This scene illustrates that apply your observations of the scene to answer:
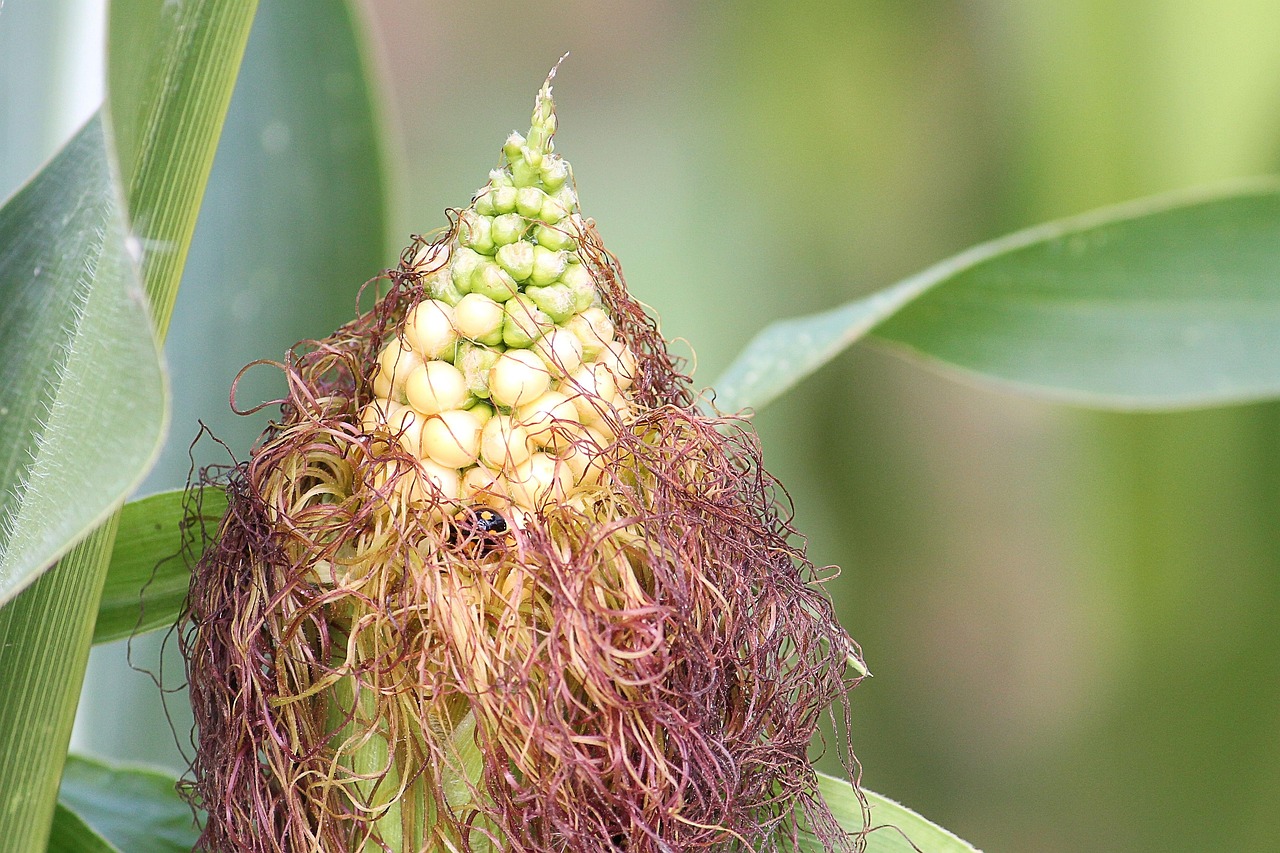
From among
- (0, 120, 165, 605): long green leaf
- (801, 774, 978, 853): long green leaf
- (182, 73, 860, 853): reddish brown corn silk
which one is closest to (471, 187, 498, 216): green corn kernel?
(182, 73, 860, 853): reddish brown corn silk

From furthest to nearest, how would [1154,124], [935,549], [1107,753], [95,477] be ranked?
[935,549] → [1107,753] → [1154,124] → [95,477]

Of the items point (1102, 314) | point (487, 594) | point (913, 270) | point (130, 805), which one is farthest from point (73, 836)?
point (913, 270)

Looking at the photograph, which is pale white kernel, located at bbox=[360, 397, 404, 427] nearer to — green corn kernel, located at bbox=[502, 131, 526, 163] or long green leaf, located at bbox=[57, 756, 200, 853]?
green corn kernel, located at bbox=[502, 131, 526, 163]

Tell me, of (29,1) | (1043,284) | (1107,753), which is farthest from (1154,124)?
(29,1)

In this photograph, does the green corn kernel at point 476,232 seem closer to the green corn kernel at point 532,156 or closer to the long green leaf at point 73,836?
the green corn kernel at point 532,156

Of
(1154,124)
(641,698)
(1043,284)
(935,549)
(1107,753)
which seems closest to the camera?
(641,698)

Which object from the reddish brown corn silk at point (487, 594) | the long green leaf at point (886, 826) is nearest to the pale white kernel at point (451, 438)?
the reddish brown corn silk at point (487, 594)

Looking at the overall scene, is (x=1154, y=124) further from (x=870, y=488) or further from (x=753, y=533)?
(x=753, y=533)
